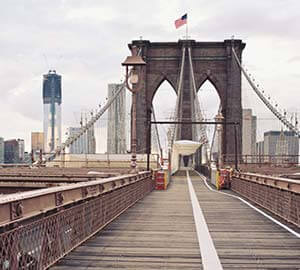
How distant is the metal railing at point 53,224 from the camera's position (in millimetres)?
6035

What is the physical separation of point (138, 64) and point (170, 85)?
100980mm

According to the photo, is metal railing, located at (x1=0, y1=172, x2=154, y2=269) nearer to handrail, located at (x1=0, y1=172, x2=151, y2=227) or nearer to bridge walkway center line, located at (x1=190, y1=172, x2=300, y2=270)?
handrail, located at (x1=0, y1=172, x2=151, y2=227)

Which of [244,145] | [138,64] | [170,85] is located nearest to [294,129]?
[244,145]

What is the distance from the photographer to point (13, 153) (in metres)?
68.6

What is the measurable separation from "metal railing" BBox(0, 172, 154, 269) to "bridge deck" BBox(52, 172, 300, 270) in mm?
214

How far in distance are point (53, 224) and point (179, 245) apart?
8.22 ft

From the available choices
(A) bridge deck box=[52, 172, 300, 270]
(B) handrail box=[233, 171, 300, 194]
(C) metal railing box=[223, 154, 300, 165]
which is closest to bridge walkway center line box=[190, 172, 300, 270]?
(A) bridge deck box=[52, 172, 300, 270]

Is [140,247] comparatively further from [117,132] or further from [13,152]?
[117,132]

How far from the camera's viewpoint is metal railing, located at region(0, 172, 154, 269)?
6.04 metres

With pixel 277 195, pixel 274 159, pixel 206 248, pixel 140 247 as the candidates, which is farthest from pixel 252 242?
pixel 274 159

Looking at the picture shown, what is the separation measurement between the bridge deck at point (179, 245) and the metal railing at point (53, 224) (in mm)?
214

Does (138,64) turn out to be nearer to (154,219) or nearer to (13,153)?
(154,219)

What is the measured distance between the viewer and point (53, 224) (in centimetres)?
761

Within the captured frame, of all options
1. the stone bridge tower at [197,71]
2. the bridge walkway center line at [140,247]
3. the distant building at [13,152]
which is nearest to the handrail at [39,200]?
the bridge walkway center line at [140,247]
